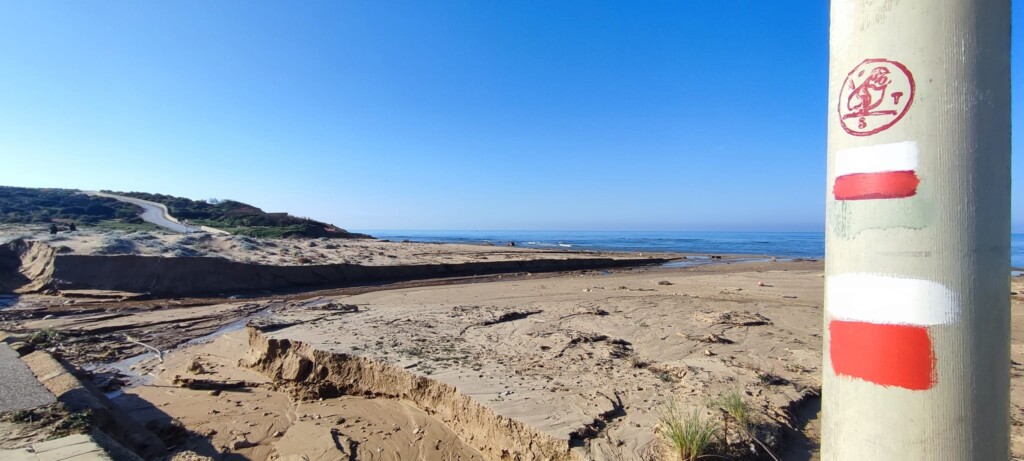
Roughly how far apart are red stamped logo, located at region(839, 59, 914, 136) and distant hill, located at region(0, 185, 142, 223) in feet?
121

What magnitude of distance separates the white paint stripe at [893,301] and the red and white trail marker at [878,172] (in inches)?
9.9

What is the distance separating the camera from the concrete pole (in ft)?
4.37

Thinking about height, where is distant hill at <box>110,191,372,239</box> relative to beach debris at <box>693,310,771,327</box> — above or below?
above

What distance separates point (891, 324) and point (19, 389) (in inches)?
268

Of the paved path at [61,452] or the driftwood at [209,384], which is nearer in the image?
the paved path at [61,452]

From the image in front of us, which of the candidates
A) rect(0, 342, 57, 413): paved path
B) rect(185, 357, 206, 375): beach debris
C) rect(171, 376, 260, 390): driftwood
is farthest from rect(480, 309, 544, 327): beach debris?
rect(0, 342, 57, 413): paved path

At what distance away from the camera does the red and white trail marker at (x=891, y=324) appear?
52.8 inches

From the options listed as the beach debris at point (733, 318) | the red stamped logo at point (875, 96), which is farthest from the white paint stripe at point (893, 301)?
the beach debris at point (733, 318)

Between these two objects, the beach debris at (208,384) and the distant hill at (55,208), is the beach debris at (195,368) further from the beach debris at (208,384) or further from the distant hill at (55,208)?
the distant hill at (55,208)

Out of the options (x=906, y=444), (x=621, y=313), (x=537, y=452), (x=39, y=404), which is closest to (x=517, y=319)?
(x=621, y=313)

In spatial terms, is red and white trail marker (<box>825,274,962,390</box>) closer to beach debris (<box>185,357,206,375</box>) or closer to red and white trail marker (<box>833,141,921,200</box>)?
red and white trail marker (<box>833,141,921,200</box>)

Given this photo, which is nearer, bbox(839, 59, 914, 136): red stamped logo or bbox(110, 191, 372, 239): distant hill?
bbox(839, 59, 914, 136): red stamped logo

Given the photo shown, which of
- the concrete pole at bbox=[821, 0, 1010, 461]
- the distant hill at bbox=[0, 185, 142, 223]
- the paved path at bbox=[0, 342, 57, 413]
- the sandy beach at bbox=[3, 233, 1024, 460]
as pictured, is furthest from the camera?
the distant hill at bbox=[0, 185, 142, 223]

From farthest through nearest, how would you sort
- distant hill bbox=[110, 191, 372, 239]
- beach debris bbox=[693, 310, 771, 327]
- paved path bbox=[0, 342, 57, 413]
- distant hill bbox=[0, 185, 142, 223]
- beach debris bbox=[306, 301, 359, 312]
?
distant hill bbox=[110, 191, 372, 239] → distant hill bbox=[0, 185, 142, 223] → beach debris bbox=[306, 301, 359, 312] → beach debris bbox=[693, 310, 771, 327] → paved path bbox=[0, 342, 57, 413]
